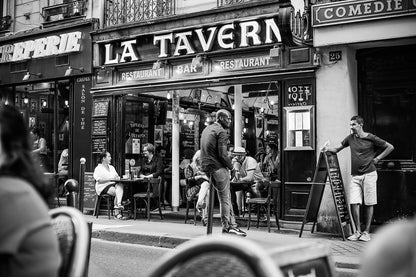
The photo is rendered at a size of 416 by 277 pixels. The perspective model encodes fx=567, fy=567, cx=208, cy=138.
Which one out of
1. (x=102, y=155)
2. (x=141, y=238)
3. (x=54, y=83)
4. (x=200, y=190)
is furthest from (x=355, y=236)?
(x=54, y=83)

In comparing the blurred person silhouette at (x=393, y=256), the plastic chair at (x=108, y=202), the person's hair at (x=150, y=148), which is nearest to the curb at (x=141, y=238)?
the plastic chair at (x=108, y=202)

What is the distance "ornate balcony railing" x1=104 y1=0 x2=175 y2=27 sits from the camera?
14.4 metres

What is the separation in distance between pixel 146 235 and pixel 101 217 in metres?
4.20

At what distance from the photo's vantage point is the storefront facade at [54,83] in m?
15.6

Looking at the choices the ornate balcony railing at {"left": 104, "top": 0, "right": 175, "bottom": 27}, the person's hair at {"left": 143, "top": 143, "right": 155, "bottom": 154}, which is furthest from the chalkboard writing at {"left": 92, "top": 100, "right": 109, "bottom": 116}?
the ornate balcony railing at {"left": 104, "top": 0, "right": 175, "bottom": 27}

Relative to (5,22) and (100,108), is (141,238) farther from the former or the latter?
(5,22)

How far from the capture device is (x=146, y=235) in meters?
→ 10.4

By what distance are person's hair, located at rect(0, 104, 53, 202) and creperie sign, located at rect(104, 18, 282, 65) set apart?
9.83 meters

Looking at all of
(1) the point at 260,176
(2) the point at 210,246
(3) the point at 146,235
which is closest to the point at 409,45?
(1) the point at 260,176

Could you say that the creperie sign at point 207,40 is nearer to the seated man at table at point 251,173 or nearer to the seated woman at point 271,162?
the seated man at table at point 251,173

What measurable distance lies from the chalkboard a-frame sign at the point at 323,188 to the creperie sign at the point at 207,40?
122 inches

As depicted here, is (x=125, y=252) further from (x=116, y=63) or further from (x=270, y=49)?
(x=116, y=63)

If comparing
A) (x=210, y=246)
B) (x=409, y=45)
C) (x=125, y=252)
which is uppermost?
(x=409, y=45)

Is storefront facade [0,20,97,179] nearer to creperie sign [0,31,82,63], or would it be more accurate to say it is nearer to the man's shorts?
creperie sign [0,31,82,63]
